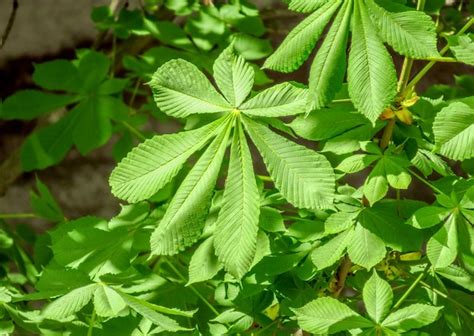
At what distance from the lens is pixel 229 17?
144cm

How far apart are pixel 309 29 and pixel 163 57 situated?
666 mm

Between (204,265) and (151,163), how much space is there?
175mm

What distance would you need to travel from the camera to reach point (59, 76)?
1.26m

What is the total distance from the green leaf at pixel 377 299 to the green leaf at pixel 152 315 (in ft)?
0.68

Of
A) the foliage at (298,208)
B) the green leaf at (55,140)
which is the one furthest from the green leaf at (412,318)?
the green leaf at (55,140)

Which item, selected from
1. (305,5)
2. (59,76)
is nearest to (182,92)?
(305,5)

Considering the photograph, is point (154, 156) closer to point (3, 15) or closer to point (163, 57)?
point (163, 57)

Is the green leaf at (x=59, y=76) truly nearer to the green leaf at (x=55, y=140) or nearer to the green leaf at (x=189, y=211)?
the green leaf at (x=55, y=140)

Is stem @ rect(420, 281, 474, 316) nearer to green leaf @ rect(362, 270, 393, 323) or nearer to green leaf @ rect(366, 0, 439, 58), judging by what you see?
green leaf @ rect(362, 270, 393, 323)

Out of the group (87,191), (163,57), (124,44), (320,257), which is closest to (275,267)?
(320,257)

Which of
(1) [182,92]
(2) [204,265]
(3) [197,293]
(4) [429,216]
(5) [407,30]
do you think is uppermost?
(5) [407,30]

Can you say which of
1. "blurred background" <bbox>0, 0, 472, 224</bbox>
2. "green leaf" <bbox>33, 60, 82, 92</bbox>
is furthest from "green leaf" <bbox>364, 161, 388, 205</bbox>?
"blurred background" <bbox>0, 0, 472, 224</bbox>

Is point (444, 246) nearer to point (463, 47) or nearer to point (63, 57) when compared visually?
point (463, 47)

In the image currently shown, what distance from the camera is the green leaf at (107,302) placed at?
893mm
